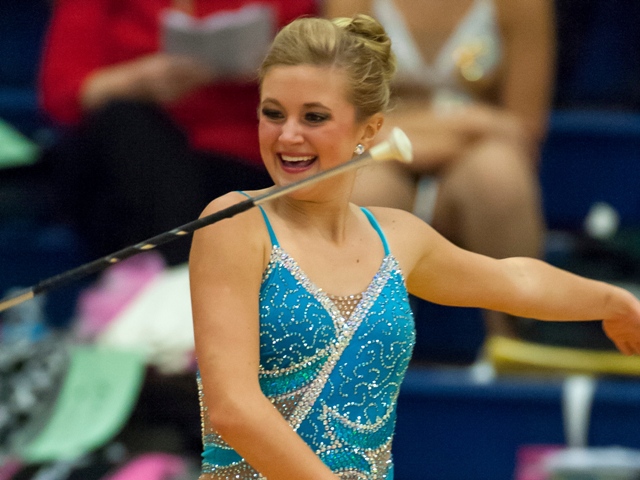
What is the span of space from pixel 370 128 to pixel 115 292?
4.27ft

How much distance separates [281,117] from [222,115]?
140 centimetres

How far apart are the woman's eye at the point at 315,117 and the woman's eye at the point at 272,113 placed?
1.1 inches

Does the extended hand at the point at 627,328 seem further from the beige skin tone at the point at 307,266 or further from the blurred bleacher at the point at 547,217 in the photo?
the blurred bleacher at the point at 547,217

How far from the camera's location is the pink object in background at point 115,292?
8.11 feet

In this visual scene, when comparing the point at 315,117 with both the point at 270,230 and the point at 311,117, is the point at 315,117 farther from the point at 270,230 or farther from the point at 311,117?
the point at 270,230

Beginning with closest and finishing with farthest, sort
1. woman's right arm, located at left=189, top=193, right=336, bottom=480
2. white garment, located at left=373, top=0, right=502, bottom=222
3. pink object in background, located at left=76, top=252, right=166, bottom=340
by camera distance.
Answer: woman's right arm, located at left=189, top=193, right=336, bottom=480, pink object in background, located at left=76, top=252, right=166, bottom=340, white garment, located at left=373, top=0, right=502, bottom=222

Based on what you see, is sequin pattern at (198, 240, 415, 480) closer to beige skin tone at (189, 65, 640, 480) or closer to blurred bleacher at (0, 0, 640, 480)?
beige skin tone at (189, 65, 640, 480)

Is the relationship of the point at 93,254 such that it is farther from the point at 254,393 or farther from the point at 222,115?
the point at 254,393

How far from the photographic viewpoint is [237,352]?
118 centimetres

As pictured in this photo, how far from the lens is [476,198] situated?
239cm

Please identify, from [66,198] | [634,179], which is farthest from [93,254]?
[634,179]

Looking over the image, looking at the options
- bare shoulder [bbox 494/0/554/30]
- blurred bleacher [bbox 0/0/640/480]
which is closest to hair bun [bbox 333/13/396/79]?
blurred bleacher [bbox 0/0/640/480]

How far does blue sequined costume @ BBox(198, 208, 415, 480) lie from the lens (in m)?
→ 1.27

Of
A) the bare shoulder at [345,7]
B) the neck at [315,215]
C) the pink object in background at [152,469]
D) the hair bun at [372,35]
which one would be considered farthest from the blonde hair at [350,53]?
the bare shoulder at [345,7]
